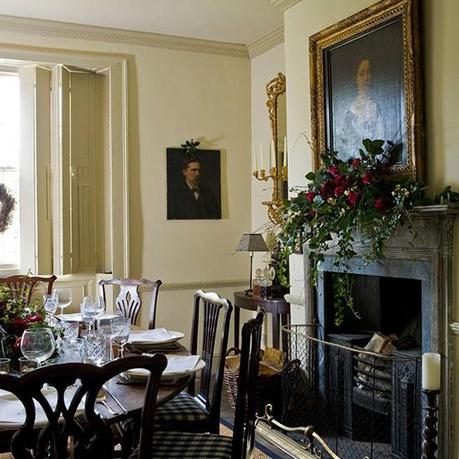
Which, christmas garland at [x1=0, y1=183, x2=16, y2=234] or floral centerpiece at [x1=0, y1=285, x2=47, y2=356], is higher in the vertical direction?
christmas garland at [x1=0, y1=183, x2=16, y2=234]

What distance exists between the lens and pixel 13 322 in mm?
2488

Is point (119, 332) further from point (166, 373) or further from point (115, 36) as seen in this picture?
point (115, 36)

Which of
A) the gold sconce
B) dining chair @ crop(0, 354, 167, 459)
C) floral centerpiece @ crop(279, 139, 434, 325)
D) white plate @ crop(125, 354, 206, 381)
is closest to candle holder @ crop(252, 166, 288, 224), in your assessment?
the gold sconce

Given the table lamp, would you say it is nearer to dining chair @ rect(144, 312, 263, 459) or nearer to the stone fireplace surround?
the stone fireplace surround

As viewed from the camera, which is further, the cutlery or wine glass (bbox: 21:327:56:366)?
wine glass (bbox: 21:327:56:366)

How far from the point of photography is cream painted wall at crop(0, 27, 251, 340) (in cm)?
489

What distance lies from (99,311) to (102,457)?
4.49ft

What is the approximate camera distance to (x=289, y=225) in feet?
10.8

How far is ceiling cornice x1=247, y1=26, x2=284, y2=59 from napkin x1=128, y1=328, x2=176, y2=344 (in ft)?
9.30

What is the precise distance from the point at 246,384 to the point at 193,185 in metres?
3.07

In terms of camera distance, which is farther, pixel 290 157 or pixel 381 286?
pixel 290 157

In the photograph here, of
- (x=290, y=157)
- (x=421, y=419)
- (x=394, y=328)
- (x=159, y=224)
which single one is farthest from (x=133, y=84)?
(x=421, y=419)

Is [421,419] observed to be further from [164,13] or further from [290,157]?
[164,13]

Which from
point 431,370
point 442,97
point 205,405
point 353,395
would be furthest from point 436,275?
point 205,405
